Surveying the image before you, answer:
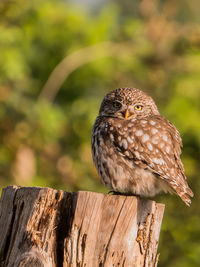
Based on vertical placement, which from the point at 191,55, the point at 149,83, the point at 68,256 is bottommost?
the point at 68,256

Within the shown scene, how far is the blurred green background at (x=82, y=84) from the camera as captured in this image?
7359mm

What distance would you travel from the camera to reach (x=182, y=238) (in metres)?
7.61

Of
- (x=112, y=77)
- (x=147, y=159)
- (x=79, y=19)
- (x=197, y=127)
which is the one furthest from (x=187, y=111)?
(x=147, y=159)

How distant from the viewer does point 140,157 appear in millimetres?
4305

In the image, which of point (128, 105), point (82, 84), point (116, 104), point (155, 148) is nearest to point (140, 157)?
point (155, 148)

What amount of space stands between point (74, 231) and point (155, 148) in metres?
1.48

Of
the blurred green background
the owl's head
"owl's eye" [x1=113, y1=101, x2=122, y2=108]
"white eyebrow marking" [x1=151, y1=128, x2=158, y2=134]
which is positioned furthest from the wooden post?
the blurred green background

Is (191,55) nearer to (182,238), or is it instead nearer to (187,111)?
(187,111)

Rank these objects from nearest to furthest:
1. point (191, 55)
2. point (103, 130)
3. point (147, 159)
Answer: point (147, 159)
point (103, 130)
point (191, 55)

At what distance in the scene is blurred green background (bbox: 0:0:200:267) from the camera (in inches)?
290

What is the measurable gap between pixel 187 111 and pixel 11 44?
2694 millimetres

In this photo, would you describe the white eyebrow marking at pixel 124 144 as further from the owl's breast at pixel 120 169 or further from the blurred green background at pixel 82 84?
the blurred green background at pixel 82 84

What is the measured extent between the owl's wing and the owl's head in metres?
0.26

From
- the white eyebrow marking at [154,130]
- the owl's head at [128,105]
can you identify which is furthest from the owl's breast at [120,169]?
the owl's head at [128,105]
